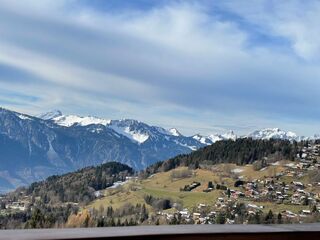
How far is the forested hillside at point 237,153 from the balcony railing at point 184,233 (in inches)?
348

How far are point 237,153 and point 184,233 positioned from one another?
10.6 m

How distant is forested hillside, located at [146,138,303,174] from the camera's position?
10.6 meters

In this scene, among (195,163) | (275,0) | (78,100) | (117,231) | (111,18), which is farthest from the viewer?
(78,100)

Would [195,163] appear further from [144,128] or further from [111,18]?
[144,128]

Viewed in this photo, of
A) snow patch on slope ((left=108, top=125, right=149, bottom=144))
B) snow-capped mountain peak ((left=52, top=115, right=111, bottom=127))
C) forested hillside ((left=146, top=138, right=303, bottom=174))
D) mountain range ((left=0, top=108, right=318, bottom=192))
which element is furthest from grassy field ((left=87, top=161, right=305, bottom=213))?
snow patch on slope ((left=108, top=125, right=149, bottom=144))

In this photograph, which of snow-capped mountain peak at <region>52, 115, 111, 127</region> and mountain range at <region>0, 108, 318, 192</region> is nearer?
mountain range at <region>0, 108, 318, 192</region>

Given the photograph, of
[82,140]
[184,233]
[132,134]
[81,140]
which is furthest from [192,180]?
[132,134]

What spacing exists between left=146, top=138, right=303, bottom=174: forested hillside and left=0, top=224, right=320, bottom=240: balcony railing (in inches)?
348

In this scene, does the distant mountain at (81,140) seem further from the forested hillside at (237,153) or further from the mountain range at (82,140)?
the forested hillside at (237,153)

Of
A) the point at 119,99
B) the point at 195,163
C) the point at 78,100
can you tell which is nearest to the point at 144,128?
the point at 119,99

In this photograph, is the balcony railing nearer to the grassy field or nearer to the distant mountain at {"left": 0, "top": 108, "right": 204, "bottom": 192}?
the grassy field

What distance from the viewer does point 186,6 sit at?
14.5 ft

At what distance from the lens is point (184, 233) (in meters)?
0.90

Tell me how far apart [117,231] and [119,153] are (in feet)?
322
